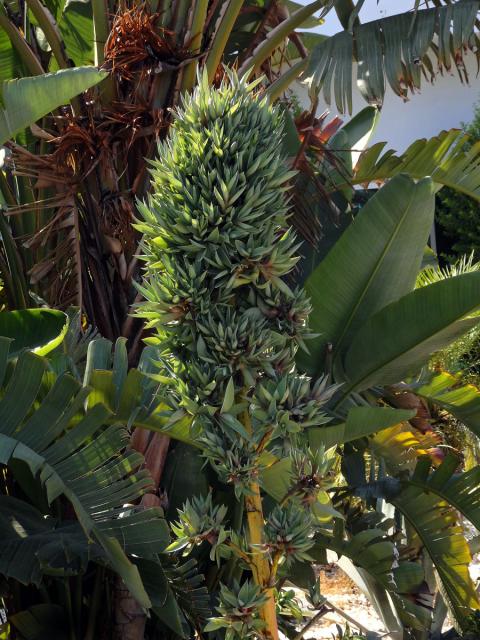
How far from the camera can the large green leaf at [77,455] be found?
2.67m

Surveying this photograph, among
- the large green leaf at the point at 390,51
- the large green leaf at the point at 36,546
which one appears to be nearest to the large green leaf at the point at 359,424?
the large green leaf at the point at 36,546

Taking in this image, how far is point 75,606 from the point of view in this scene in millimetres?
3949

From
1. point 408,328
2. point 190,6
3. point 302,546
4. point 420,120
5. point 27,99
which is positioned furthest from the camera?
point 420,120

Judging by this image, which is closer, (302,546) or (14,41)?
(302,546)

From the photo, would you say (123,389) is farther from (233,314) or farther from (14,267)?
(14,267)

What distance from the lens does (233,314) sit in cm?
199

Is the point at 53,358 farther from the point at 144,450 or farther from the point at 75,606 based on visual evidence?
the point at 75,606

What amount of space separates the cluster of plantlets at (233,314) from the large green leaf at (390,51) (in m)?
2.25

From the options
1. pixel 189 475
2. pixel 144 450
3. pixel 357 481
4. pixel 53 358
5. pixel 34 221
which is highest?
pixel 34 221

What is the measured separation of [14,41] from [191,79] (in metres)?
0.96

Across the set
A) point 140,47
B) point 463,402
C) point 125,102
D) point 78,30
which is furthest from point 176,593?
point 78,30

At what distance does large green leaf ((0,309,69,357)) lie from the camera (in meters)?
3.45

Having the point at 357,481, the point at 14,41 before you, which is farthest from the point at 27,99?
the point at 357,481

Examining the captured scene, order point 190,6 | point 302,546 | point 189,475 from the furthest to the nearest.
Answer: point 190,6
point 189,475
point 302,546
